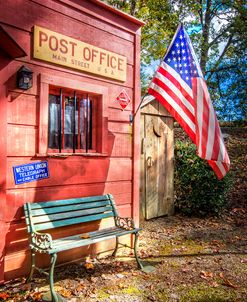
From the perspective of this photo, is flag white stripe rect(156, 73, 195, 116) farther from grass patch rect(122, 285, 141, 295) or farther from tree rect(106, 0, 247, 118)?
tree rect(106, 0, 247, 118)

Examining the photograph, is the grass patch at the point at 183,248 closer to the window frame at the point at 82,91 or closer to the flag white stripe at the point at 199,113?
the flag white stripe at the point at 199,113

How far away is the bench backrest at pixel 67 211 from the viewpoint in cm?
347

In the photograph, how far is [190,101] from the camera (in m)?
4.04

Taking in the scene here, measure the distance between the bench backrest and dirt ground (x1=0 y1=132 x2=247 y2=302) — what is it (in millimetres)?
644

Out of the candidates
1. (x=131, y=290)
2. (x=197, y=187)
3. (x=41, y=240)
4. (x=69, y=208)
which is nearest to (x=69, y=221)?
(x=69, y=208)

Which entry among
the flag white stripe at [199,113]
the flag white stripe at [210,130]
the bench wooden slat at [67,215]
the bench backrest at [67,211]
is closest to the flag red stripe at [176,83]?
the flag white stripe at [199,113]

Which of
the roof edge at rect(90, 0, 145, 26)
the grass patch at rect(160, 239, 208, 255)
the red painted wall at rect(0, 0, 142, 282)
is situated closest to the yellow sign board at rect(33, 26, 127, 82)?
the red painted wall at rect(0, 0, 142, 282)

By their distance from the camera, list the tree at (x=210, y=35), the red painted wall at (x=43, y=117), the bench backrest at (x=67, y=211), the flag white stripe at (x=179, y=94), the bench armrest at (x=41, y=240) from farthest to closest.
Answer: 1. the tree at (x=210, y=35)
2. the flag white stripe at (x=179, y=94)
3. the bench backrest at (x=67, y=211)
4. the red painted wall at (x=43, y=117)
5. the bench armrest at (x=41, y=240)

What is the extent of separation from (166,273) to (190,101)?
7.53 ft

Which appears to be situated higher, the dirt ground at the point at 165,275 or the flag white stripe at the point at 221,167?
the flag white stripe at the point at 221,167

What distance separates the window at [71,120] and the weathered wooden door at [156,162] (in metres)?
1.95

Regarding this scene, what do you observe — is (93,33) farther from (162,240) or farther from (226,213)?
(226,213)

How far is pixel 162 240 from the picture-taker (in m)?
5.21

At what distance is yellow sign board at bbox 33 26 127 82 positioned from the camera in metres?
3.67
